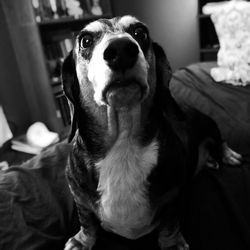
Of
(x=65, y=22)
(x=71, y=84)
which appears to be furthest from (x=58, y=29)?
(x=71, y=84)

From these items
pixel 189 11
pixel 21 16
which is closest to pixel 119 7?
pixel 189 11

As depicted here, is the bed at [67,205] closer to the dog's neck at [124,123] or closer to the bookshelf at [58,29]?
the dog's neck at [124,123]

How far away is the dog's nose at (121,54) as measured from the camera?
2.10 feet

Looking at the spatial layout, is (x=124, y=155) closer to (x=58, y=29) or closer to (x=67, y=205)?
(x=67, y=205)

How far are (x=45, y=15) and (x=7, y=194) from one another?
5.61 feet

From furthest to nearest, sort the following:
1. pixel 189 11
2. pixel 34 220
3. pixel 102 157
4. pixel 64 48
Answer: pixel 189 11 → pixel 64 48 → pixel 34 220 → pixel 102 157

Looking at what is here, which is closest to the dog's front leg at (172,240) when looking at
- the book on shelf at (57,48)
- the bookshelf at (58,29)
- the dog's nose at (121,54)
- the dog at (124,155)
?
the dog at (124,155)

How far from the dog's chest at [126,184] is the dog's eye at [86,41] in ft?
0.97

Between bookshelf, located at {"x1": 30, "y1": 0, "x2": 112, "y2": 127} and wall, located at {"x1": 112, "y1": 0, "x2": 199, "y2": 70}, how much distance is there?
592 millimetres

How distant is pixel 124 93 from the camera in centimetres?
69

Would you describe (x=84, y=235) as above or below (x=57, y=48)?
below

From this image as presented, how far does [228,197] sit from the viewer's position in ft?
3.23

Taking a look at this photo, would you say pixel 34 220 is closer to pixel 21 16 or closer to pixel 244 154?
pixel 244 154

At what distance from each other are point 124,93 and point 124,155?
0.22 m
